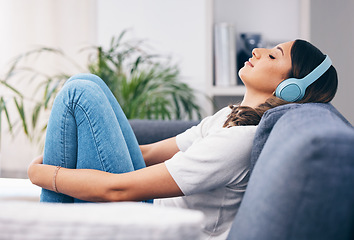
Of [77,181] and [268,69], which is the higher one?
[268,69]

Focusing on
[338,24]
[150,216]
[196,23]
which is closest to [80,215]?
[150,216]

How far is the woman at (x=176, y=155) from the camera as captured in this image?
91 centimetres

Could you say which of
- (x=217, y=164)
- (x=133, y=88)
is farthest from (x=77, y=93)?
(x=133, y=88)

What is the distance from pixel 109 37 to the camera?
2.75 m

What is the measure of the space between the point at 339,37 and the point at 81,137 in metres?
1.53

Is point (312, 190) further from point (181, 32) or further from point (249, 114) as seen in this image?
point (181, 32)

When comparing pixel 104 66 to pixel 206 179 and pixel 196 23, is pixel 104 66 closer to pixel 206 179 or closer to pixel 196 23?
pixel 196 23

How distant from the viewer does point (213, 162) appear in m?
0.89

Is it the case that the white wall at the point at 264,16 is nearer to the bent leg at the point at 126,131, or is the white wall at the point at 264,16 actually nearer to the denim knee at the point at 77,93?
the bent leg at the point at 126,131

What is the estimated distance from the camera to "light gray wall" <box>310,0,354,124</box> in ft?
6.73

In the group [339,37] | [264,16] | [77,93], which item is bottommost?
[77,93]

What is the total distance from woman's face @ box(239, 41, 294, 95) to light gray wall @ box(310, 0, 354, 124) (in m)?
1.03

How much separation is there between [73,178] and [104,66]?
131 centimetres

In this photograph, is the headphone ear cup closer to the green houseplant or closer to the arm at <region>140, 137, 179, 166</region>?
the arm at <region>140, 137, 179, 166</region>
